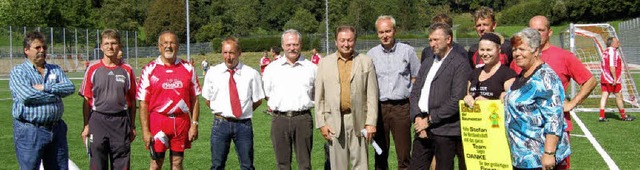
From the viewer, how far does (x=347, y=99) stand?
7074 millimetres

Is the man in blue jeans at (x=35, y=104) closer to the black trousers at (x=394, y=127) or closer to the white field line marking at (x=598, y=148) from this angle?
the black trousers at (x=394, y=127)

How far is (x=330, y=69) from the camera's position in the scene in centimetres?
707

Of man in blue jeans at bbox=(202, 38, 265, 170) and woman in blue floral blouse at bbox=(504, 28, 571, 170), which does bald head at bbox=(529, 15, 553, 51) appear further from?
man in blue jeans at bbox=(202, 38, 265, 170)

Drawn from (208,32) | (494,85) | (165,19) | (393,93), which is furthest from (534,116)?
(165,19)

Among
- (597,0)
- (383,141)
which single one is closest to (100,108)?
(383,141)

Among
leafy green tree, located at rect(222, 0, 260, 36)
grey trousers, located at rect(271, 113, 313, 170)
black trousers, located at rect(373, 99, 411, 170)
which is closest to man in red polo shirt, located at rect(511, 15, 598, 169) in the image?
black trousers, located at rect(373, 99, 411, 170)

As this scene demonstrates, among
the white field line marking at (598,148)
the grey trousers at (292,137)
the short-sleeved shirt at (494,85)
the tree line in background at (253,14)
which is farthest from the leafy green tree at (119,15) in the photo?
the short-sleeved shirt at (494,85)

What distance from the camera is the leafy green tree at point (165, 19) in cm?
8038

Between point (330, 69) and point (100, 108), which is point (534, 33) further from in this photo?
point (100, 108)

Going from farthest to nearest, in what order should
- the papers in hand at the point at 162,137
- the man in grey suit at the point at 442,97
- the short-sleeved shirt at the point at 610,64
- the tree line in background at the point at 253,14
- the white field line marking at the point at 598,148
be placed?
1. the tree line in background at the point at 253,14
2. the short-sleeved shirt at the point at 610,64
3. the white field line marking at the point at 598,148
4. the papers in hand at the point at 162,137
5. the man in grey suit at the point at 442,97

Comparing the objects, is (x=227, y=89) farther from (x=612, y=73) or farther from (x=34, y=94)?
(x=612, y=73)

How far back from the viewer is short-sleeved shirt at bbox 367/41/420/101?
7.51 metres

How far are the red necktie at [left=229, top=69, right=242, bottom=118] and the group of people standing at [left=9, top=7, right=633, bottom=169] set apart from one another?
0.04ft

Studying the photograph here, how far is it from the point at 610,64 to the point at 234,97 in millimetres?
10194
